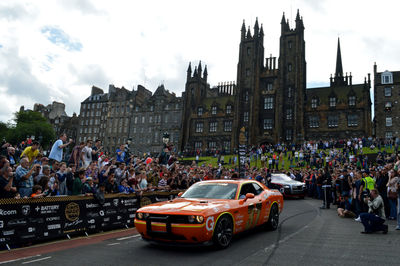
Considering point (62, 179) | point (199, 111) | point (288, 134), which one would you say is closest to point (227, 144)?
point (199, 111)

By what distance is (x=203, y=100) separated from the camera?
71.1 m

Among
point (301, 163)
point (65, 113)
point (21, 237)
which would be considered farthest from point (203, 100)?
point (21, 237)

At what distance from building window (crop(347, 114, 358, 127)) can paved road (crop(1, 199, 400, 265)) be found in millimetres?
47607

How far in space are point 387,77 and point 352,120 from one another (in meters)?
10.6

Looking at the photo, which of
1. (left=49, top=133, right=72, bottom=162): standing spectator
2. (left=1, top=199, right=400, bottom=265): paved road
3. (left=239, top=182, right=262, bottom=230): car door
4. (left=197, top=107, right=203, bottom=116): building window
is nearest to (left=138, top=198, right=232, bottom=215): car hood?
(left=239, top=182, right=262, bottom=230): car door

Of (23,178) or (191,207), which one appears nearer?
(191,207)

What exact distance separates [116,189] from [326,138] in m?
49.0

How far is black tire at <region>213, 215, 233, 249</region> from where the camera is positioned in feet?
21.7

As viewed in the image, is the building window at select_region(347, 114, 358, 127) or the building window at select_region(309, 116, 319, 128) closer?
the building window at select_region(347, 114, 358, 127)

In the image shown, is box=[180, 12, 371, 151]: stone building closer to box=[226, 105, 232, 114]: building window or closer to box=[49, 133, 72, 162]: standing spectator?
box=[226, 105, 232, 114]: building window

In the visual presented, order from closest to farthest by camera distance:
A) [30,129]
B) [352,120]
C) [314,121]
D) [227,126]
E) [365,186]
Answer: [365,186] → [352,120] → [314,121] → [227,126] → [30,129]

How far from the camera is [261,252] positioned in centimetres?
650

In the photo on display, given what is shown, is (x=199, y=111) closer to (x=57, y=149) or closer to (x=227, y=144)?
(x=227, y=144)

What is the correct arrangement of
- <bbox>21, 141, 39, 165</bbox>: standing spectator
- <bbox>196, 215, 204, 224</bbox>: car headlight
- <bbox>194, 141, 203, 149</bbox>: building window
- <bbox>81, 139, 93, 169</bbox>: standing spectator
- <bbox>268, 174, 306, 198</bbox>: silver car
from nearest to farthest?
1. <bbox>196, 215, 204, 224</bbox>: car headlight
2. <bbox>21, 141, 39, 165</bbox>: standing spectator
3. <bbox>81, 139, 93, 169</bbox>: standing spectator
4. <bbox>268, 174, 306, 198</bbox>: silver car
5. <bbox>194, 141, 203, 149</bbox>: building window
